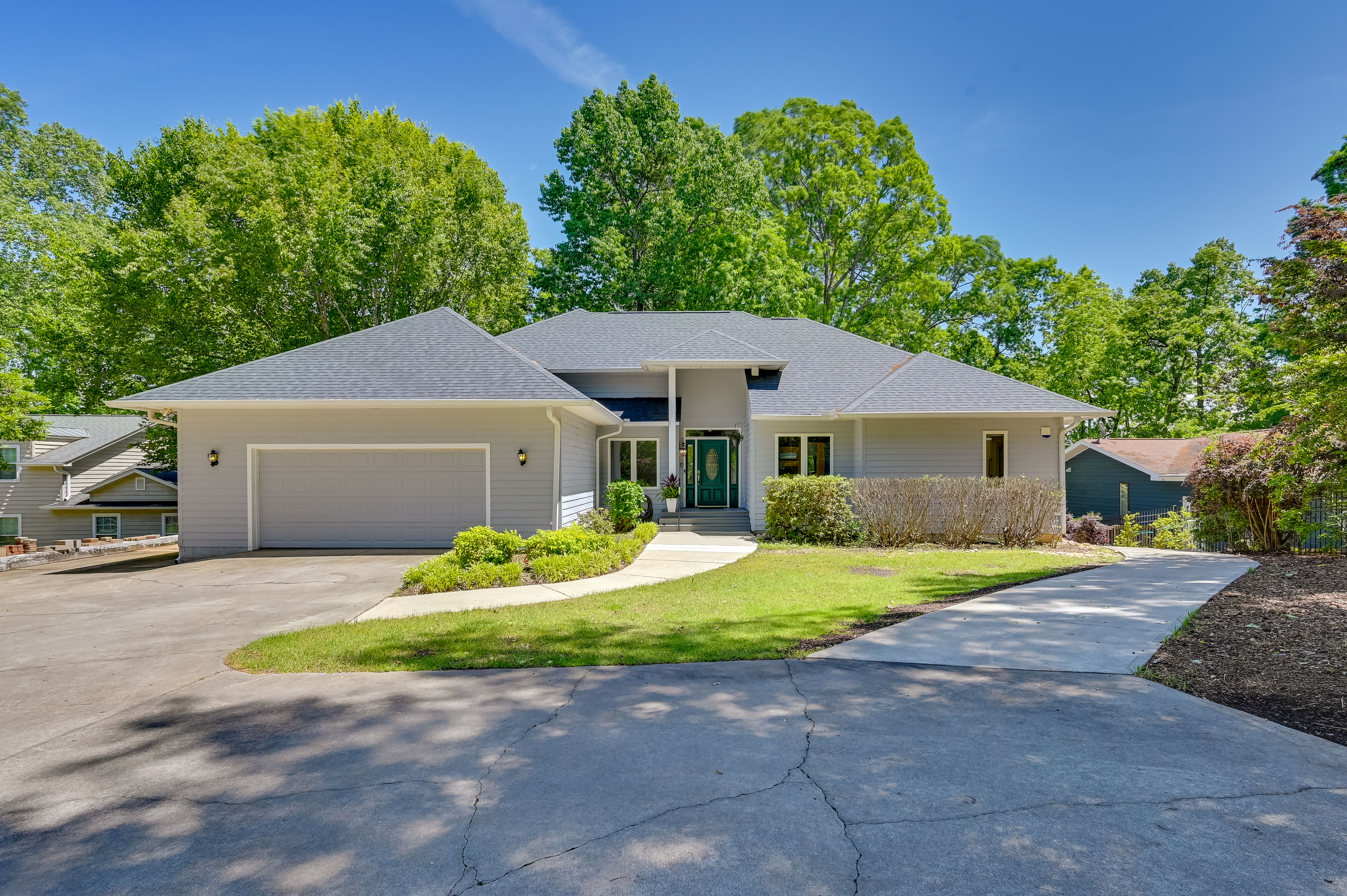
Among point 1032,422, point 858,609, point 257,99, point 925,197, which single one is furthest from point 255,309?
point 925,197

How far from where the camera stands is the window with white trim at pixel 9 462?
24.2m

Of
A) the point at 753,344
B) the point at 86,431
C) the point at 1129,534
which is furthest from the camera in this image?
the point at 86,431

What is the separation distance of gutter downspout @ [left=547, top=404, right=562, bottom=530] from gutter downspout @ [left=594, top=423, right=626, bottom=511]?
372cm

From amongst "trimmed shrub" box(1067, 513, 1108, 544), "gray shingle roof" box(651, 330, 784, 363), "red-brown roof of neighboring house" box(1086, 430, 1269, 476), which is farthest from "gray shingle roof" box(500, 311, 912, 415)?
"red-brown roof of neighboring house" box(1086, 430, 1269, 476)

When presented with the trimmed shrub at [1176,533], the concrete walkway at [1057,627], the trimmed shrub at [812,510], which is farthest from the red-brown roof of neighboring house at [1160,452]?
the concrete walkway at [1057,627]

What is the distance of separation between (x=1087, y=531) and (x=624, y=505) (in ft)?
44.6

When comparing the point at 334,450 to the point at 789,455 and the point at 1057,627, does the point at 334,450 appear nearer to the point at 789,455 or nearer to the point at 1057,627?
the point at 789,455

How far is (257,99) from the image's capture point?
67.8 ft

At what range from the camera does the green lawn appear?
5168 millimetres

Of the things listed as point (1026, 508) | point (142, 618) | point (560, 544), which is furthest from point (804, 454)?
point (142, 618)

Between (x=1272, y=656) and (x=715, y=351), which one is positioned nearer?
(x=1272, y=656)

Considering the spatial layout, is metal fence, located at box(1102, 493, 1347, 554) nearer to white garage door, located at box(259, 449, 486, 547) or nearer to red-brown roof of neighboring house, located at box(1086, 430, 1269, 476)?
red-brown roof of neighboring house, located at box(1086, 430, 1269, 476)

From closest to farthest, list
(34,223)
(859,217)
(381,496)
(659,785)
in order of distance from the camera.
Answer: (659,785)
(381,496)
(34,223)
(859,217)

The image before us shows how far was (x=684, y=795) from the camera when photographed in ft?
9.51
